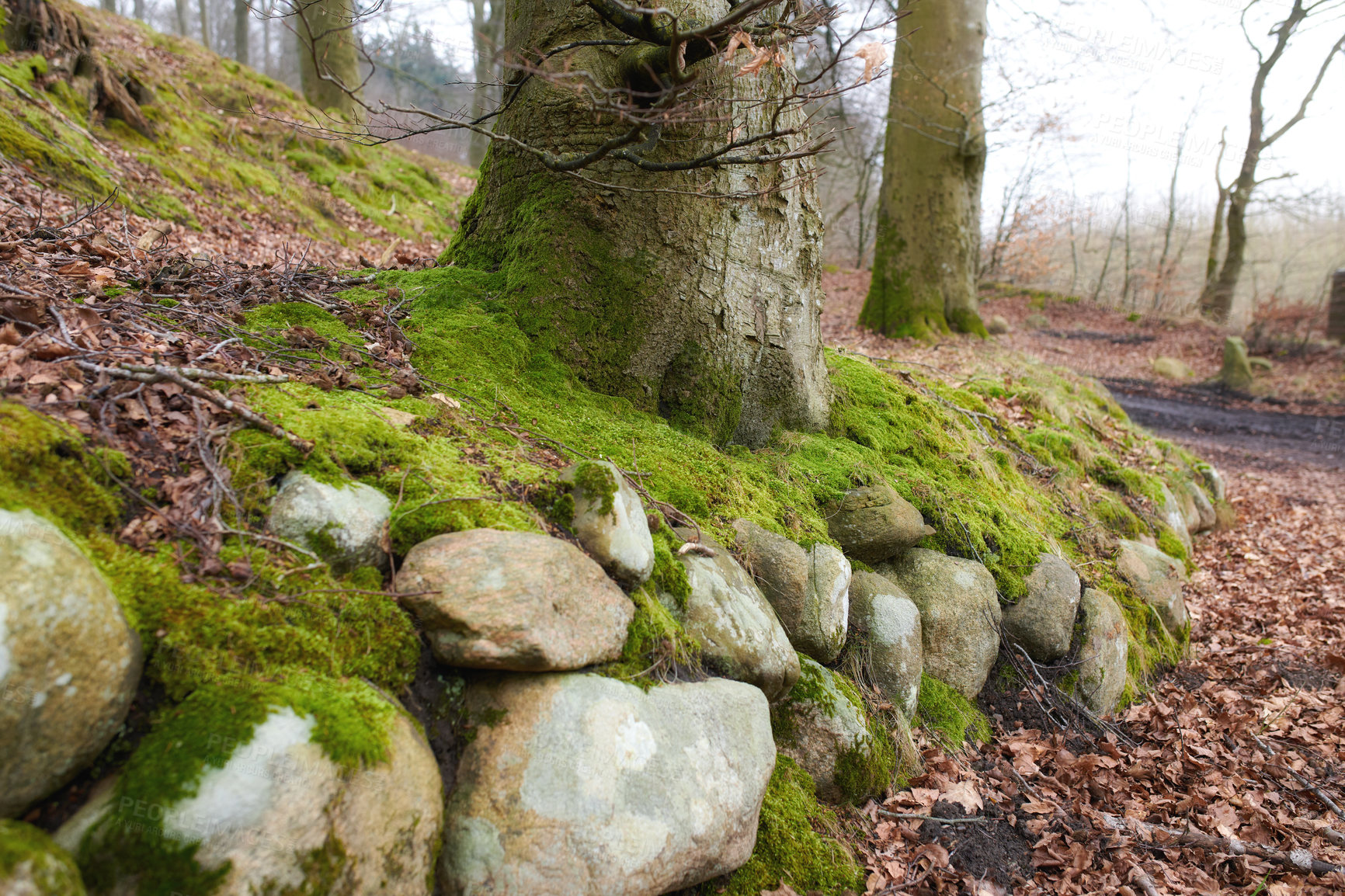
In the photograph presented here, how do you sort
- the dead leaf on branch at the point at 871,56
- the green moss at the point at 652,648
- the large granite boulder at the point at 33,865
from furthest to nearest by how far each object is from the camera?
the green moss at the point at 652,648 → the dead leaf on branch at the point at 871,56 → the large granite boulder at the point at 33,865

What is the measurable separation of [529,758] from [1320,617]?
22.1 feet

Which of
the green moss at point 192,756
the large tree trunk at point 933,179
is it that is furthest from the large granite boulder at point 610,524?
the large tree trunk at point 933,179

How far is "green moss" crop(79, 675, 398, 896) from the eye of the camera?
56.2 inches

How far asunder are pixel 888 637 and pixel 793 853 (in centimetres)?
126

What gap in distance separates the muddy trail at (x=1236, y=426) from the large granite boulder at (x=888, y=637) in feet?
33.8

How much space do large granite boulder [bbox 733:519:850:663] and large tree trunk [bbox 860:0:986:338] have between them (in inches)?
340

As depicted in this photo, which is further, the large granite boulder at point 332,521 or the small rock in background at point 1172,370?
the small rock in background at point 1172,370

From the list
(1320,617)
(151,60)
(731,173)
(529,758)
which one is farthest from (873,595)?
(151,60)

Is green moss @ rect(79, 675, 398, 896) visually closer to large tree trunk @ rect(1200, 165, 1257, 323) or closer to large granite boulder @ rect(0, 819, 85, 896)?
large granite boulder @ rect(0, 819, 85, 896)

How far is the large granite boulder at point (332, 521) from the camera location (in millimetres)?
2162

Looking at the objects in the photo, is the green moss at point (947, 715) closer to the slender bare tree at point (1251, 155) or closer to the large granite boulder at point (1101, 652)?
the large granite boulder at point (1101, 652)

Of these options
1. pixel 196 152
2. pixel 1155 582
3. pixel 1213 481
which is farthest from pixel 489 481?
pixel 1213 481

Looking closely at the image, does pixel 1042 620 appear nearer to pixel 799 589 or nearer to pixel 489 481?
pixel 799 589

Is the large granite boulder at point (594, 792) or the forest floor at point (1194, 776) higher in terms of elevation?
the large granite boulder at point (594, 792)
